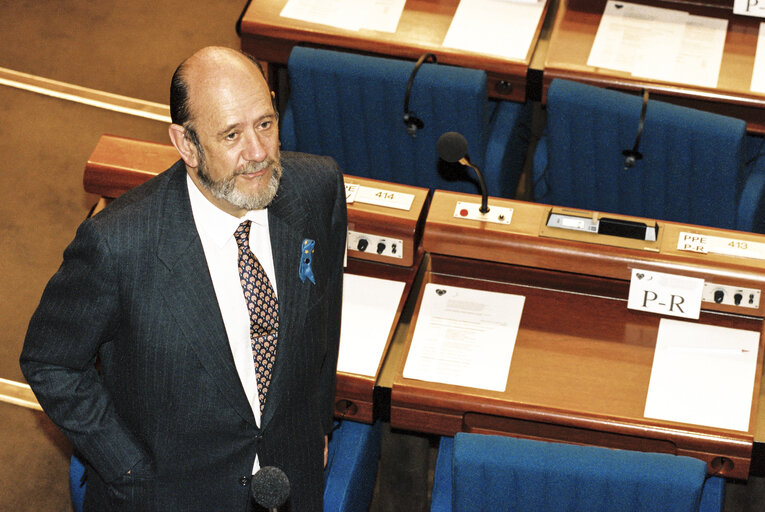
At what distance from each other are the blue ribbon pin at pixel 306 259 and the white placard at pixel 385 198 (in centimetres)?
74

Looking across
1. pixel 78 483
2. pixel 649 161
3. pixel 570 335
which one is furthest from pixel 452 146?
pixel 78 483

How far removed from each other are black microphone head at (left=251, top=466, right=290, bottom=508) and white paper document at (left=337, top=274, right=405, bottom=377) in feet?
3.95

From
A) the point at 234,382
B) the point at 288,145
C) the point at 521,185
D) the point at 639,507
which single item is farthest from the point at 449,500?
the point at 521,185

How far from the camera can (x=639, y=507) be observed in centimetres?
241

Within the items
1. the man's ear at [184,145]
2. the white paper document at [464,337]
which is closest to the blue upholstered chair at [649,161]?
the white paper document at [464,337]

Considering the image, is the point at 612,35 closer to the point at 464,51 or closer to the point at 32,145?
the point at 464,51

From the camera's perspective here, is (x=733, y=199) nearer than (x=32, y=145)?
Yes

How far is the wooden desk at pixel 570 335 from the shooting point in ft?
9.27

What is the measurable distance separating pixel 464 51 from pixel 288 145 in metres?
0.74

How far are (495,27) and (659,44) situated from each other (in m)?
0.62

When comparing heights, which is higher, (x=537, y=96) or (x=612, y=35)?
(x=612, y=35)

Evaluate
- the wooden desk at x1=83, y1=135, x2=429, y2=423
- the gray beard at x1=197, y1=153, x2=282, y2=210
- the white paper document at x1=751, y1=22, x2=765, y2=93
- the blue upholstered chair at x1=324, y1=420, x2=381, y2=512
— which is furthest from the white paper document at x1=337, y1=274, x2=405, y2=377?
the white paper document at x1=751, y1=22, x2=765, y2=93

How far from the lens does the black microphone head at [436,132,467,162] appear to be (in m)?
2.85

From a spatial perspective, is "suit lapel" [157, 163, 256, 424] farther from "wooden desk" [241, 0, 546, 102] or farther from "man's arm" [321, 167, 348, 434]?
"wooden desk" [241, 0, 546, 102]
